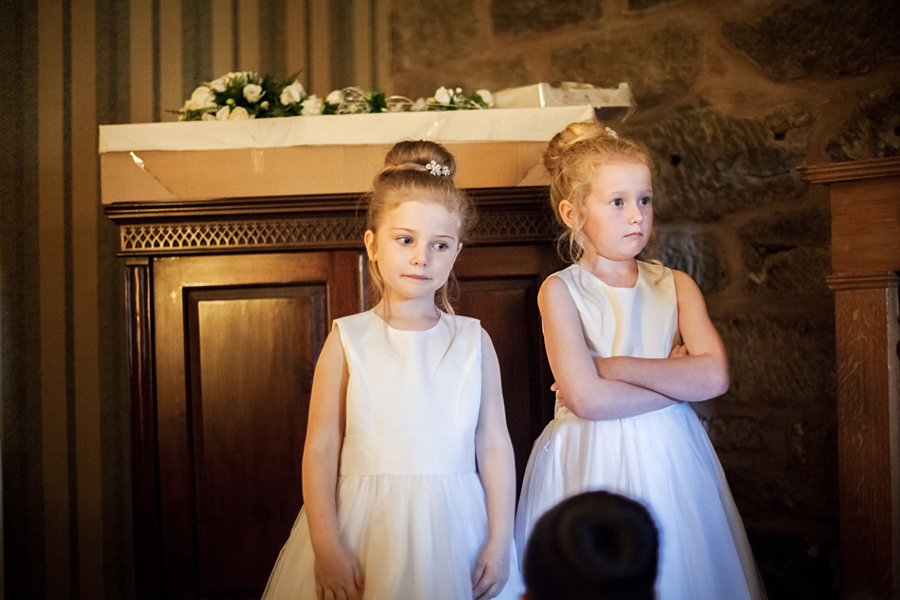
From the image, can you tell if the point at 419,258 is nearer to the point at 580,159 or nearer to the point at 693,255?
the point at 580,159

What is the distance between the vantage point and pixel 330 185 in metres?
1.78

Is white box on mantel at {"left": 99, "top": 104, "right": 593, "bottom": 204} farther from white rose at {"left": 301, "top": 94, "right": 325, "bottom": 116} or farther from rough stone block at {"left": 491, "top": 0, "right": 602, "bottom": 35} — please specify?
rough stone block at {"left": 491, "top": 0, "right": 602, "bottom": 35}

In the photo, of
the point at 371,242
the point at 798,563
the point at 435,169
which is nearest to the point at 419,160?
the point at 435,169

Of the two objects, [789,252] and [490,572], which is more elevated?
[789,252]

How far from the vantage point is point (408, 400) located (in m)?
1.41

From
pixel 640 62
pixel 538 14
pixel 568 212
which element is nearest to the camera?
pixel 568 212

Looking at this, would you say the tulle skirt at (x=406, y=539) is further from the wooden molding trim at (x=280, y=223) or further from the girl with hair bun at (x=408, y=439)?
the wooden molding trim at (x=280, y=223)

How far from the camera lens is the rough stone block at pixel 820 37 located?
1.96 metres

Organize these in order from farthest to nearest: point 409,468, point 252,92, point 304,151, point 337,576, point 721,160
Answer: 1. point 721,160
2. point 252,92
3. point 304,151
4. point 409,468
5. point 337,576

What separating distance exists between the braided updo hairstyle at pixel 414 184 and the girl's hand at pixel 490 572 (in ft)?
1.63

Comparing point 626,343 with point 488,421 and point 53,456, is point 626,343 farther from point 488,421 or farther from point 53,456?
point 53,456

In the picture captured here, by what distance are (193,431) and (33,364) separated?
1022 mm

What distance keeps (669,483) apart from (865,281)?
551mm

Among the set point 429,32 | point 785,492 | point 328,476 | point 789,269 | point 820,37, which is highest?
point 429,32
